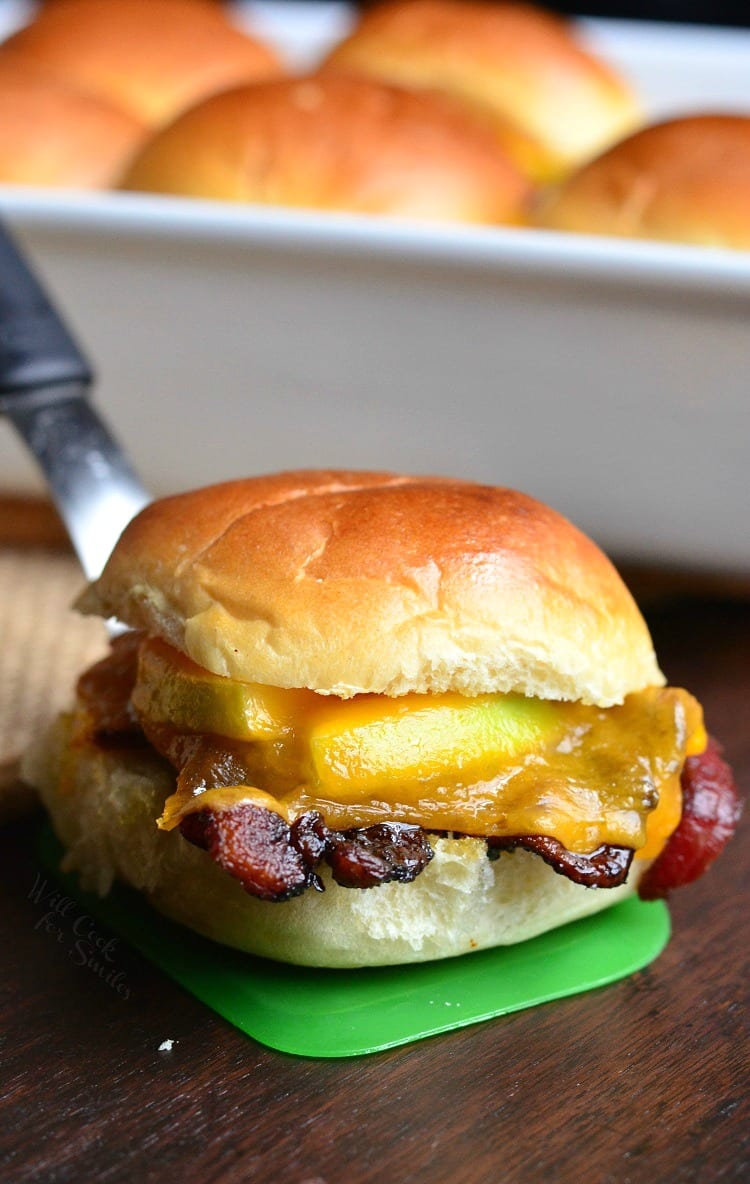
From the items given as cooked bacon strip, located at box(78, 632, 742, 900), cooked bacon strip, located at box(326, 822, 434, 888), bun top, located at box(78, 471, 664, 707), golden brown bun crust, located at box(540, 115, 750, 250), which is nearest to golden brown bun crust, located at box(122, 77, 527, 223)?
golden brown bun crust, located at box(540, 115, 750, 250)

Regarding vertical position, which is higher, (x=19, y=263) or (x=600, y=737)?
(x=19, y=263)

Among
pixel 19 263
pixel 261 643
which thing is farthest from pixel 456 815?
pixel 19 263

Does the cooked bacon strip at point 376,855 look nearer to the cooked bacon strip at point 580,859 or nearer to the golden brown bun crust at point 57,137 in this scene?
the cooked bacon strip at point 580,859

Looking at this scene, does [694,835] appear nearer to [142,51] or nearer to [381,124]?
[381,124]

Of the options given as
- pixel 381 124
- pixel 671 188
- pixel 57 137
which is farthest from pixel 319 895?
pixel 57 137

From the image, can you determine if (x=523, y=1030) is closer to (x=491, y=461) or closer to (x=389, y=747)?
(x=389, y=747)

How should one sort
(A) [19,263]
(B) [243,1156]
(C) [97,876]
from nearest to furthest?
1. (B) [243,1156]
2. (C) [97,876]
3. (A) [19,263]

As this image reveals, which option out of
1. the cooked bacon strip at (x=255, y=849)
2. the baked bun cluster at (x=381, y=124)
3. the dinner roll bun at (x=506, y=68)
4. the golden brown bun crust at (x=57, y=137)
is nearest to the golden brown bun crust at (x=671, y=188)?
the baked bun cluster at (x=381, y=124)
